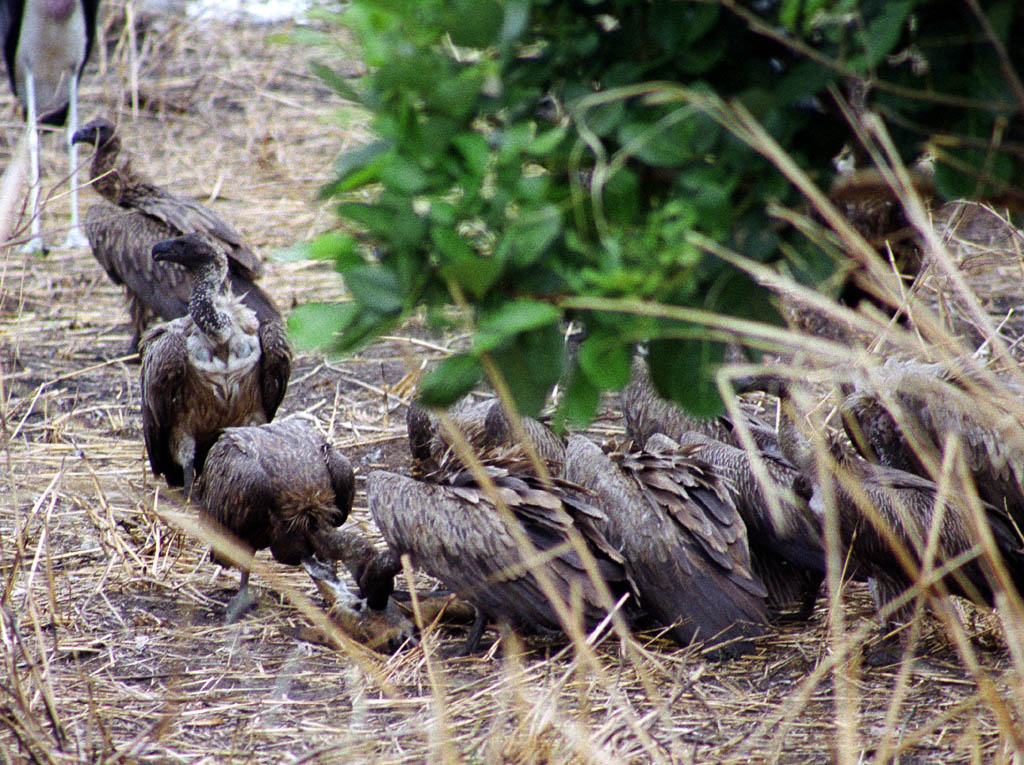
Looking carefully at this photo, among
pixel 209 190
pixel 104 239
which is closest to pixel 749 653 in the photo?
pixel 104 239

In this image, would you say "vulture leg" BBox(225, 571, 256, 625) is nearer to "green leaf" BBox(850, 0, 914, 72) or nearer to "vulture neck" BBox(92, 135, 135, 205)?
"vulture neck" BBox(92, 135, 135, 205)

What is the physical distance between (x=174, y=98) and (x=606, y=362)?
959 cm

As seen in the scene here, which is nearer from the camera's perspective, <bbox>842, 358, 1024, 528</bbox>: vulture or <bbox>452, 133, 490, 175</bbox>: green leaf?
<bbox>452, 133, 490, 175</bbox>: green leaf

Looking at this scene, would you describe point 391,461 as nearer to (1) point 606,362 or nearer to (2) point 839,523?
(2) point 839,523

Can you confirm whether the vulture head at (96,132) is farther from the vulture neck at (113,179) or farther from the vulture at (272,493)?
the vulture at (272,493)

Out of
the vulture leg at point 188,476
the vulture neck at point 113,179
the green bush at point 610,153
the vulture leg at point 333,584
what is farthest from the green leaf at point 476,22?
the vulture neck at point 113,179

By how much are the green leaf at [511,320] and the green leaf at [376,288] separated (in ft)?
0.46

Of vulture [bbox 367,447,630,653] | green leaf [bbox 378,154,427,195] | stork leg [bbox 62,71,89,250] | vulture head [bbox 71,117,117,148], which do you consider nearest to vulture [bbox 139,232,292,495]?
vulture [bbox 367,447,630,653]

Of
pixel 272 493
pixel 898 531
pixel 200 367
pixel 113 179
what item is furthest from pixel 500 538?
pixel 113 179

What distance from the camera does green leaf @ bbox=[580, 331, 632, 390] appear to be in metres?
1.79

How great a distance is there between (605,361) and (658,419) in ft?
10.3

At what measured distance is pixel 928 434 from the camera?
4.09 metres

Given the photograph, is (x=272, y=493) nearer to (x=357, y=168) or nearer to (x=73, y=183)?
(x=357, y=168)

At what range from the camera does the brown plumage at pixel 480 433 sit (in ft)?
14.6
